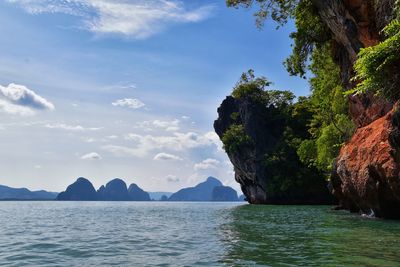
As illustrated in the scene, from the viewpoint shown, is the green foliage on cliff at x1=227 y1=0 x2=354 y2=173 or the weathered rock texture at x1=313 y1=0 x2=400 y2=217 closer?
the weathered rock texture at x1=313 y1=0 x2=400 y2=217

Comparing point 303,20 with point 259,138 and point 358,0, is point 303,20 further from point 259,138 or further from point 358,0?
point 259,138

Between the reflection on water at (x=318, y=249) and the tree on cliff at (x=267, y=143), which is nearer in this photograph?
the reflection on water at (x=318, y=249)

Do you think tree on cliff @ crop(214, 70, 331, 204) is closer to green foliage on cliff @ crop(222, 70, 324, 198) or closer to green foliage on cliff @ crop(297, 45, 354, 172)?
green foliage on cliff @ crop(222, 70, 324, 198)

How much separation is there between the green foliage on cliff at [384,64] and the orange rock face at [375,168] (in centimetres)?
290

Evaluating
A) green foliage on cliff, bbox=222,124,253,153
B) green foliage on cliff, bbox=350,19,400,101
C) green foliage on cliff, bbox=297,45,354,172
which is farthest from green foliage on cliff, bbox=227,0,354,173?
green foliage on cliff, bbox=222,124,253,153

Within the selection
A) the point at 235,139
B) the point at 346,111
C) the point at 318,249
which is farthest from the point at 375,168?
the point at 235,139

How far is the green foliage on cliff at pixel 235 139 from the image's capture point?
81.7 m

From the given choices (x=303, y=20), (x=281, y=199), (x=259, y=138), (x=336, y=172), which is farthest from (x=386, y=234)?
(x=259, y=138)

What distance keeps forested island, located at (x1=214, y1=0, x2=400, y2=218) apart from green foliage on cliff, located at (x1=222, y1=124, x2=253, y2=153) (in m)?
3.39

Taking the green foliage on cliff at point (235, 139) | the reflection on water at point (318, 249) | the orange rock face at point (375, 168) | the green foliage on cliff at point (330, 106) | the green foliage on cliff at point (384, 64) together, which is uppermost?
the green foliage on cliff at point (235, 139)

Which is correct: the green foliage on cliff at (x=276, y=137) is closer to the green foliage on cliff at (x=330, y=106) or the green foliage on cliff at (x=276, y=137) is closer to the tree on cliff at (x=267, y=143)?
the tree on cliff at (x=267, y=143)

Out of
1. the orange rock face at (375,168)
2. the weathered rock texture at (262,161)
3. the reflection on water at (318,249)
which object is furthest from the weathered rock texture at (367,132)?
the weathered rock texture at (262,161)

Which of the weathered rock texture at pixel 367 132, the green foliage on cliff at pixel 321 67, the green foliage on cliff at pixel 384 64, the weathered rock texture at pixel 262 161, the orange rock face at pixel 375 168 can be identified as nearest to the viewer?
the green foliage on cliff at pixel 384 64

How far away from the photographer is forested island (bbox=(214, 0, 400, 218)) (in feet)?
62.7
